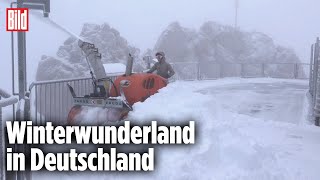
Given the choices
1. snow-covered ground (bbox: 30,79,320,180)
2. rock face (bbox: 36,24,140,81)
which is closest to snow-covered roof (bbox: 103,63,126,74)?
snow-covered ground (bbox: 30,79,320,180)

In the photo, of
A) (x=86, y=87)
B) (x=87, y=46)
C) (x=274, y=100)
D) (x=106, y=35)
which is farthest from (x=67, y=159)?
(x=106, y=35)

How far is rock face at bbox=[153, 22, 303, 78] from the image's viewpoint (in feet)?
137

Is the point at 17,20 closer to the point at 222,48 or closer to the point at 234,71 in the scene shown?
the point at 234,71

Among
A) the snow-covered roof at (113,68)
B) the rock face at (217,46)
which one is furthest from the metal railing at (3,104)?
the rock face at (217,46)

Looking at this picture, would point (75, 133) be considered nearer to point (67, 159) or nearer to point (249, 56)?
point (67, 159)

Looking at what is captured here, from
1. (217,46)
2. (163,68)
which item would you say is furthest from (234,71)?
(163,68)

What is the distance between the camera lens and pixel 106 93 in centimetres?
858

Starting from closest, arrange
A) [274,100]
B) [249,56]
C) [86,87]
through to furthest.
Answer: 1. [86,87]
2. [274,100]
3. [249,56]

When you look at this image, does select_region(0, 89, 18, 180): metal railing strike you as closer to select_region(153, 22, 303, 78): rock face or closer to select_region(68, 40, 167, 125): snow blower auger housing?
select_region(68, 40, 167, 125): snow blower auger housing

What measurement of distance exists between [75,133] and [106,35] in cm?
2743

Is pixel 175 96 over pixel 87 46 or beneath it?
beneath

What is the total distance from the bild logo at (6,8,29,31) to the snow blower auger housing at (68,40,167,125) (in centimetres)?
272

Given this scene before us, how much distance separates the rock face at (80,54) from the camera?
2738 cm

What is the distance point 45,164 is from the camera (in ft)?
16.8
